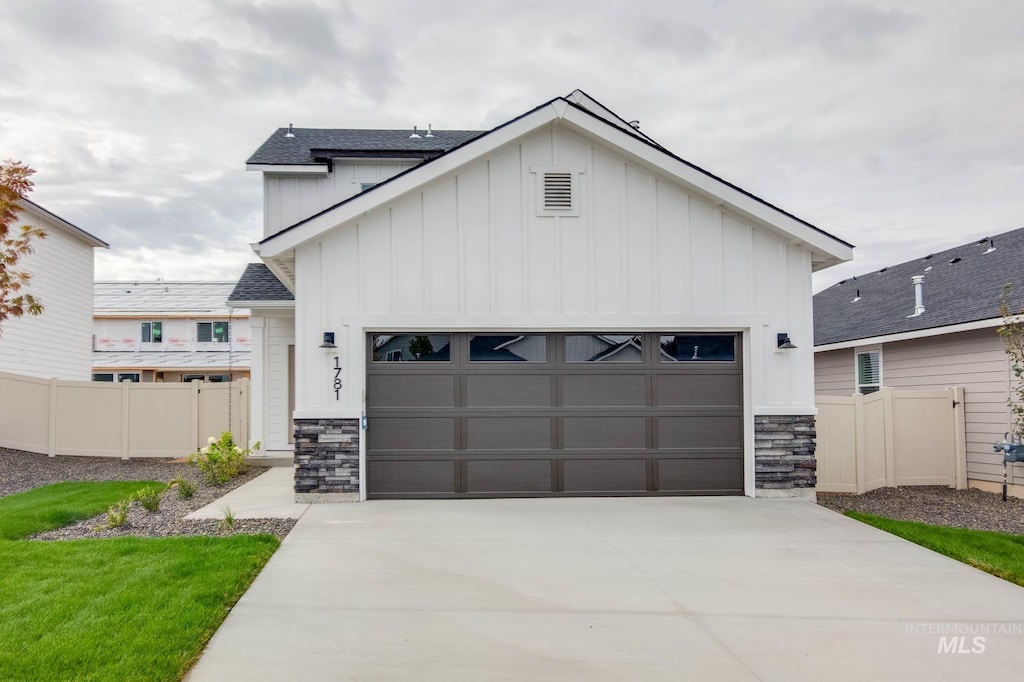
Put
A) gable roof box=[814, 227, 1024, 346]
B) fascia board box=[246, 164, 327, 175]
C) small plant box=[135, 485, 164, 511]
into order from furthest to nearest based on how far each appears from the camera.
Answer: fascia board box=[246, 164, 327, 175] < gable roof box=[814, 227, 1024, 346] < small plant box=[135, 485, 164, 511]

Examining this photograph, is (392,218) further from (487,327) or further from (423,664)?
(423,664)

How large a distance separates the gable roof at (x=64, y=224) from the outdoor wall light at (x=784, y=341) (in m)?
17.3

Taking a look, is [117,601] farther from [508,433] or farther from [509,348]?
[509,348]

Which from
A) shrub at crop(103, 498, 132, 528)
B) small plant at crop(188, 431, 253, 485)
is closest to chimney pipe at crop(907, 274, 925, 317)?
small plant at crop(188, 431, 253, 485)

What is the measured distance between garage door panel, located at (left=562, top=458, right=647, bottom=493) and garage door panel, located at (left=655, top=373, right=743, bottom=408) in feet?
3.52

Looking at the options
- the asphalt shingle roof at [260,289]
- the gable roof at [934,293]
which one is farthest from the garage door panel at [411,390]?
the gable roof at [934,293]

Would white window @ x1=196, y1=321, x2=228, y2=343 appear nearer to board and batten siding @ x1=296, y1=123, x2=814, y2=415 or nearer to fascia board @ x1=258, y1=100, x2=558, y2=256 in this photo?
fascia board @ x1=258, y1=100, x2=558, y2=256

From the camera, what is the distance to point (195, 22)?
10.7 m

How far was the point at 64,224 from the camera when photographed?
18.4 meters

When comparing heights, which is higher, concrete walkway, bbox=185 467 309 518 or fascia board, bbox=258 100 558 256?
fascia board, bbox=258 100 558 256

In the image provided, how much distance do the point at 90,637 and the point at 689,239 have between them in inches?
305

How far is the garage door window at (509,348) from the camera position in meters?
8.82

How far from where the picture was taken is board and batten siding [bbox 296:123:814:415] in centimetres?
855

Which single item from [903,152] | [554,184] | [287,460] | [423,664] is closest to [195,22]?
[554,184]
